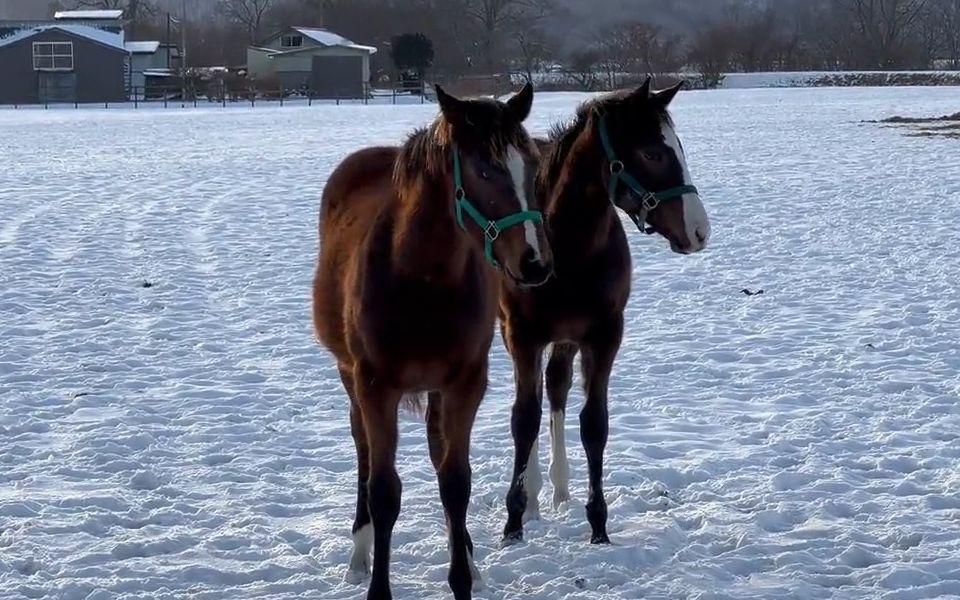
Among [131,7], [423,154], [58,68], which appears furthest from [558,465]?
[131,7]

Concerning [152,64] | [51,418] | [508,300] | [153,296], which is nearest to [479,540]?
[508,300]

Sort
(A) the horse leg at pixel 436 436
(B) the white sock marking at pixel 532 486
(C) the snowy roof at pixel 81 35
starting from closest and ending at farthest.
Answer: (A) the horse leg at pixel 436 436, (B) the white sock marking at pixel 532 486, (C) the snowy roof at pixel 81 35

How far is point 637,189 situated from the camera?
453 cm

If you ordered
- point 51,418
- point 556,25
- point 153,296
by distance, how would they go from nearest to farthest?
1. point 51,418
2. point 153,296
3. point 556,25

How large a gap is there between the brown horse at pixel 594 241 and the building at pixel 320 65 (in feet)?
199

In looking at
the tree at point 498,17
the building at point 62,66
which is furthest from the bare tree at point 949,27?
the building at point 62,66

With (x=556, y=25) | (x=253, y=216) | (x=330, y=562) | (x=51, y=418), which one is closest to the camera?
(x=330, y=562)

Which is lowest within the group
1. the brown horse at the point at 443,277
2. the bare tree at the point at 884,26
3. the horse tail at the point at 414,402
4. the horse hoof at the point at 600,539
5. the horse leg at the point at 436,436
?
the horse hoof at the point at 600,539

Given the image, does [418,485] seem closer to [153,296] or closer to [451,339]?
[451,339]

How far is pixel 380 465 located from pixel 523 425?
0.98 m

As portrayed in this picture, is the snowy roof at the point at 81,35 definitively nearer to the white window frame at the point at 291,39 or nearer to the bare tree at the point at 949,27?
the white window frame at the point at 291,39

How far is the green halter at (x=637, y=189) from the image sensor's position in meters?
4.48

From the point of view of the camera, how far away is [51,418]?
6285mm

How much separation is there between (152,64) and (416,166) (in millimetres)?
72283
